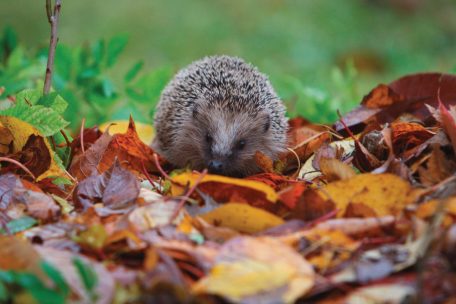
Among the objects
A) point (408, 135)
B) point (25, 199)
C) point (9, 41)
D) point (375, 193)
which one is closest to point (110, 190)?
point (25, 199)

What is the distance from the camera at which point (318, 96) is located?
5297 millimetres

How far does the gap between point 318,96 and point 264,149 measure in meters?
1.23

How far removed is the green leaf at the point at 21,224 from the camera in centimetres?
243

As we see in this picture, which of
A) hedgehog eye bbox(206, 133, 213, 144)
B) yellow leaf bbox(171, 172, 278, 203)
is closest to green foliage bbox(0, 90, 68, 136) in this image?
yellow leaf bbox(171, 172, 278, 203)

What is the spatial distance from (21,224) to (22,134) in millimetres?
660

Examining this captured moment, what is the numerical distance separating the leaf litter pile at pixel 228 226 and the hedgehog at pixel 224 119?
2.89ft

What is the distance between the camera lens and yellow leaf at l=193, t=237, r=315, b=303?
6.20ft

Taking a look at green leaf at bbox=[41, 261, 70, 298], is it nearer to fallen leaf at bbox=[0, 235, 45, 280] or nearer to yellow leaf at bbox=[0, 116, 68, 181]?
fallen leaf at bbox=[0, 235, 45, 280]

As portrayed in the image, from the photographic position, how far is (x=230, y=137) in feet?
13.4

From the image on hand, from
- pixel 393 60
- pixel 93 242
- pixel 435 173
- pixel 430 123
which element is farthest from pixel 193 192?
pixel 393 60

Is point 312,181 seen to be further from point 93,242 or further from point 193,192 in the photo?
point 93,242

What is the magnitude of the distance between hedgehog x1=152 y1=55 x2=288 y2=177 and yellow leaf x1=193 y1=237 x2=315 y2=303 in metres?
1.82

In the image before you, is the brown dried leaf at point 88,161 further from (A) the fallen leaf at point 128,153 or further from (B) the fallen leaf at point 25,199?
(B) the fallen leaf at point 25,199

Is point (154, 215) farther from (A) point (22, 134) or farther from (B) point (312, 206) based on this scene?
(A) point (22, 134)
